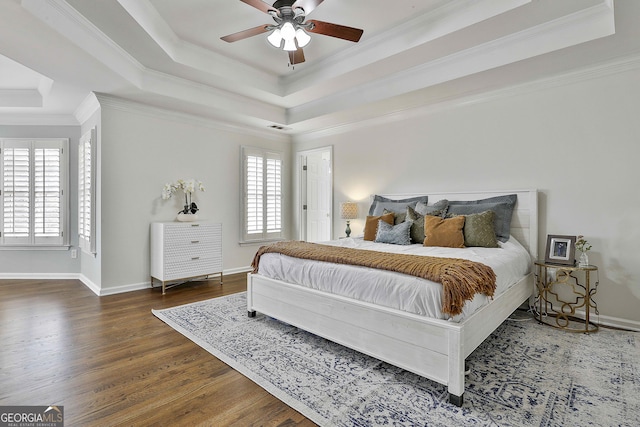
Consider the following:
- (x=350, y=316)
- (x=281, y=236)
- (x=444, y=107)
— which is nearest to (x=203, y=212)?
(x=281, y=236)

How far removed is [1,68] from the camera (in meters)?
3.94

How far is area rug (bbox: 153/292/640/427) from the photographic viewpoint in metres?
1.73

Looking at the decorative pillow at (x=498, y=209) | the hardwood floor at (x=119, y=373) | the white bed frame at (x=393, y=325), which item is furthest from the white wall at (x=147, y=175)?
the decorative pillow at (x=498, y=209)

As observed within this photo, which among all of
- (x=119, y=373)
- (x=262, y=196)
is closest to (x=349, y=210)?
(x=262, y=196)

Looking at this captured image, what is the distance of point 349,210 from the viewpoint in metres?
4.88

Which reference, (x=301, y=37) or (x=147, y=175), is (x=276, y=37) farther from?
(x=147, y=175)

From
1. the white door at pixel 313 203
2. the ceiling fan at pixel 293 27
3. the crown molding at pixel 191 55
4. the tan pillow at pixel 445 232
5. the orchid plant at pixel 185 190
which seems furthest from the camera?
the white door at pixel 313 203

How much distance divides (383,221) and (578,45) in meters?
2.37

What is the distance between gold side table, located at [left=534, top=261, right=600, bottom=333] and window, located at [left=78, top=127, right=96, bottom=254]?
17.0ft

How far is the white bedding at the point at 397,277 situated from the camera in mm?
1990

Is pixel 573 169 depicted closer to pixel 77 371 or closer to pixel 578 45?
pixel 578 45

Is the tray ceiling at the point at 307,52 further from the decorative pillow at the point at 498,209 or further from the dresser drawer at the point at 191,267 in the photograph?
the dresser drawer at the point at 191,267

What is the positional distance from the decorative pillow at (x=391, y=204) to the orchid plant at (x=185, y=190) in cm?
256

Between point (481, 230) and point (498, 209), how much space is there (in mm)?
434
